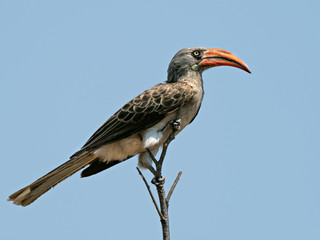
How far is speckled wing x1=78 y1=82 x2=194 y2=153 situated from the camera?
7941 millimetres

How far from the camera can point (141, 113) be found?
7.99 metres

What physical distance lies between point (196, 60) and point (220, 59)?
0.45 meters

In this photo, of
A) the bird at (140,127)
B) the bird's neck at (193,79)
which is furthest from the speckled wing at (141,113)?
the bird's neck at (193,79)

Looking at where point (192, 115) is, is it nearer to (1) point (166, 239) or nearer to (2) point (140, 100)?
(2) point (140, 100)

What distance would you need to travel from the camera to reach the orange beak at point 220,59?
8.44 m

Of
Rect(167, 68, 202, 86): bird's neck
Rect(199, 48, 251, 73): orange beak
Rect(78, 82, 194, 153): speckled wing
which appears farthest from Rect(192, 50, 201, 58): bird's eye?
Rect(78, 82, 194, 153): speckled wing

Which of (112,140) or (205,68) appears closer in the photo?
(112,140)

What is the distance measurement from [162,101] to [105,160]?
150cm

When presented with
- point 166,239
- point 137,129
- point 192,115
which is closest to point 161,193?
point 166,239

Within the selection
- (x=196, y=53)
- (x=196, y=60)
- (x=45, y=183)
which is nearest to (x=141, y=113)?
(x=196, y=60)

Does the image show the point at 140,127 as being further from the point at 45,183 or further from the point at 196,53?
the point at 196,53

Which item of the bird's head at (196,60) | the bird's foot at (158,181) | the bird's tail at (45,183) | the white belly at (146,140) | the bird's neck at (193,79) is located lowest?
the bird's foot at (158,181)

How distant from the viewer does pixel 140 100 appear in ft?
27.0

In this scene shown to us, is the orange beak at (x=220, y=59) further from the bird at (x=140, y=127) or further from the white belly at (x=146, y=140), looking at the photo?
the white belly at (x=146, y=140)
